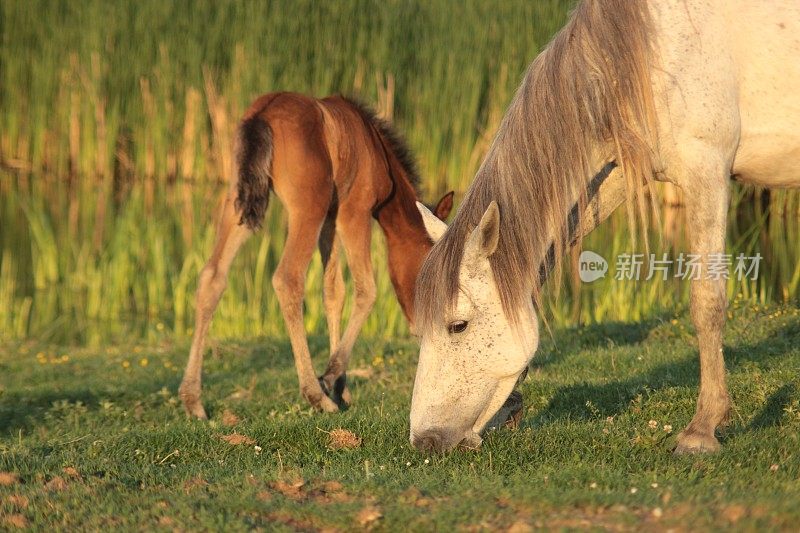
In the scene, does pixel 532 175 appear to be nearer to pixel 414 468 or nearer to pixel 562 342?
pixel 414 468

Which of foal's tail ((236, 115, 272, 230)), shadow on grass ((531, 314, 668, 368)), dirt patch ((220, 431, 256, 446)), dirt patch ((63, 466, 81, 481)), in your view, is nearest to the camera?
dirt patch ((63, 466, 81, 481))

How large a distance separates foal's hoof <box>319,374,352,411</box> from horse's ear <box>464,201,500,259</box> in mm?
2499

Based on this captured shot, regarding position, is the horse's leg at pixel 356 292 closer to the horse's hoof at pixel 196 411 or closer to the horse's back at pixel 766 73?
the horse's hoof at pixel 196 411

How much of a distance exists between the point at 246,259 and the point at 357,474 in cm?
770

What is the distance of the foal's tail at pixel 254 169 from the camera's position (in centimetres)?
635

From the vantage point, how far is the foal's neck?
689cm

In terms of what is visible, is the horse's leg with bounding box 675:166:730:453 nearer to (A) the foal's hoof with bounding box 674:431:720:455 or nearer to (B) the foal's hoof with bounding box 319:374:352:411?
(A) the foal's hoof with bounding box 674:431:720:455

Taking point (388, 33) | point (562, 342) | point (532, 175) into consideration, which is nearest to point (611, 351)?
point (562, 342)

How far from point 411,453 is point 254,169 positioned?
222cm

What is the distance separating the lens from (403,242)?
700 centimetres

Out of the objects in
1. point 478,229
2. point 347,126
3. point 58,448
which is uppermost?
point 347,126

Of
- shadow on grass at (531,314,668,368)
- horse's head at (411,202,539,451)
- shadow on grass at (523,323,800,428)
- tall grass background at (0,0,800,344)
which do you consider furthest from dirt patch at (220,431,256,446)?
tall grass background at (0,0,800,344)

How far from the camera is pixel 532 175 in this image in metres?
4.74

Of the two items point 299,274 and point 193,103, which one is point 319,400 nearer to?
point 299,274
